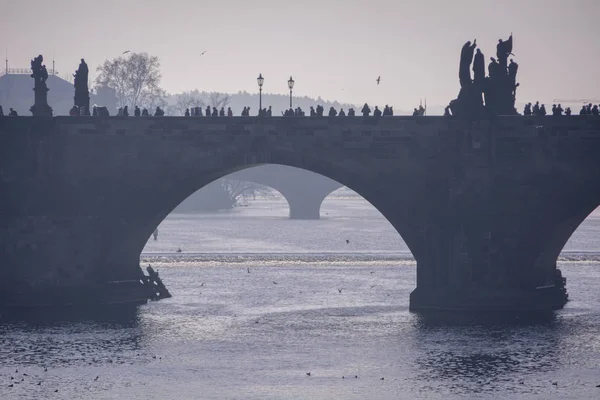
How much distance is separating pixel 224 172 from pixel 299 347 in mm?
12421

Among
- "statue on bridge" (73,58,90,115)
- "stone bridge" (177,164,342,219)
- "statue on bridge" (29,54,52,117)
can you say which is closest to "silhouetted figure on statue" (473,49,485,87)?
"statue on bridge" (73,58,90,115)

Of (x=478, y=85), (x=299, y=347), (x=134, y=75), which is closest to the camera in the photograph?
(x=299, y=347)

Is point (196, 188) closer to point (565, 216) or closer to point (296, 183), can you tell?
point (565, 216)

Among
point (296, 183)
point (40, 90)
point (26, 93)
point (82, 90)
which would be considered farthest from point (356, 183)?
point (26, 93)

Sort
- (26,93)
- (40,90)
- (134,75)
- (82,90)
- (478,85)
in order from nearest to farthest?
(478,85), (40,90), (82,90), (134,75), (26,93)

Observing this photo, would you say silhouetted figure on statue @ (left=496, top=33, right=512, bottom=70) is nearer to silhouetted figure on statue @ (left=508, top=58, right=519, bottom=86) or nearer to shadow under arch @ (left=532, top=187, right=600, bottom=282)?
silhouetted figure on statue @ (left=508, top=58, right=519, bottom=86)

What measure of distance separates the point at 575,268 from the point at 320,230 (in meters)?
40.6

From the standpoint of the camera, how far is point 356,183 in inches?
2117

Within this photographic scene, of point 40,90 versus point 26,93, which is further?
point 26,93

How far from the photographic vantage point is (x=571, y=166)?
174 ft

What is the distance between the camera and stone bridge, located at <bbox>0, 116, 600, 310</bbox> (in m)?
53.0

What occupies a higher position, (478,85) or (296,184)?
(478,85)

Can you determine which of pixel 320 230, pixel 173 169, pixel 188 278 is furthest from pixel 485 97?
pixel 320 230

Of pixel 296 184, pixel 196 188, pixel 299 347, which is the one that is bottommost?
pixel 299 347
